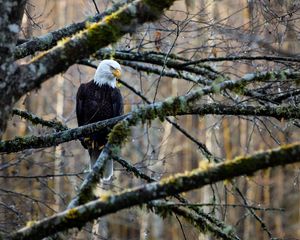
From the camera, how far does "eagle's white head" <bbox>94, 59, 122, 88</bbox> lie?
7.33m

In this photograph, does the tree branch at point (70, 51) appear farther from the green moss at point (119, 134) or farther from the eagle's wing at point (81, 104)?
the eagle's wing at point (81, 104)

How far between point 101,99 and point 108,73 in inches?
11.2

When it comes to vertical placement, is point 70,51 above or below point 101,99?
below

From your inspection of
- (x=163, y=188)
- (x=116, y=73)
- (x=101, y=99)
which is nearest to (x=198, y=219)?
(x=163, y=188)

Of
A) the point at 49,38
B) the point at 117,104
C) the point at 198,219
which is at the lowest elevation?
the point at 198,219

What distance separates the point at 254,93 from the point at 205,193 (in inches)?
556

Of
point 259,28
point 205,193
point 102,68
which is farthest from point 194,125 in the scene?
point 259,28

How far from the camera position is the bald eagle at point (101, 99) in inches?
291

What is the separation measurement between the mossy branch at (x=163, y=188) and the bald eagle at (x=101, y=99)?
4.31 metres

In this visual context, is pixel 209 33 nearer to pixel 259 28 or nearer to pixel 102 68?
pixel 259 28

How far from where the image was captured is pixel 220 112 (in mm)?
4047

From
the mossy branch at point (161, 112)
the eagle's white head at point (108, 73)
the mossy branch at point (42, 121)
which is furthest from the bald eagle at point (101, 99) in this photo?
the mossy branch at point (161, 112)

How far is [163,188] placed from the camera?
9.63 feet

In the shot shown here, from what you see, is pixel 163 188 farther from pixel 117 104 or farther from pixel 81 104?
pixel 81 104
